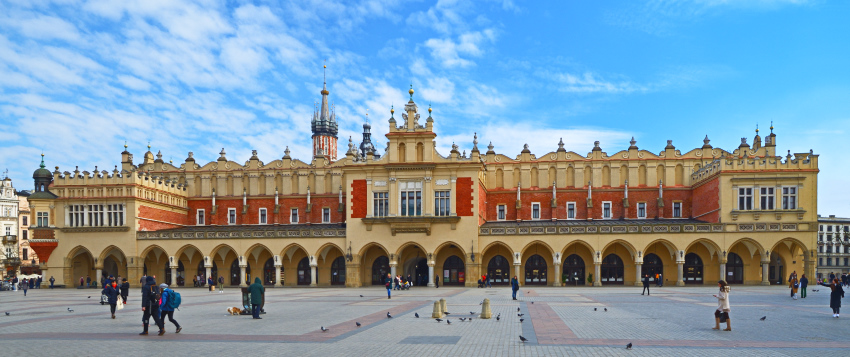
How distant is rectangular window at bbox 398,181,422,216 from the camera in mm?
58875

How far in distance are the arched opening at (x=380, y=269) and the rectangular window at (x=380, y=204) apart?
5186 millimetres

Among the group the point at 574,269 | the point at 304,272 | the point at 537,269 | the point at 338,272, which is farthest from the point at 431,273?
the point at 304,272

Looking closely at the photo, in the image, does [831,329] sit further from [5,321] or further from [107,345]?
[5,321]

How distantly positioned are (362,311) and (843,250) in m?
120

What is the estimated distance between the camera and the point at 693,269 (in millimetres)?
59312

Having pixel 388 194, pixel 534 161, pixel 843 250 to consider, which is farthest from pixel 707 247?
pixel 843 250

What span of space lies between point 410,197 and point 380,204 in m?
2.74

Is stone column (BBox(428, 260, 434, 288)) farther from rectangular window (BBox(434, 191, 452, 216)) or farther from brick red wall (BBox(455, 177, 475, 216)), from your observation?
brick red wall (BBox(455, 177, 475, 216))

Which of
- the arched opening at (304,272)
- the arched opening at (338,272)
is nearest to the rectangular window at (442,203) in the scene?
the arched opening at (338,272)

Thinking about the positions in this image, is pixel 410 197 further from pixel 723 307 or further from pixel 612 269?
pixel 723 307

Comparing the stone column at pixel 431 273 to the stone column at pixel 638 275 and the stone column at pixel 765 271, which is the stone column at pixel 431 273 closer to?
the stone column at pixel 638 275

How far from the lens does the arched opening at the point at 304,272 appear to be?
211 ft

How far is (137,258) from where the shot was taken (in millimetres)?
60938

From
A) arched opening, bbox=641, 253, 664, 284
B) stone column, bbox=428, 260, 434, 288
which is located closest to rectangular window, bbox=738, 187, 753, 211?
arched opening, bbox=641, 253, 664, 284
